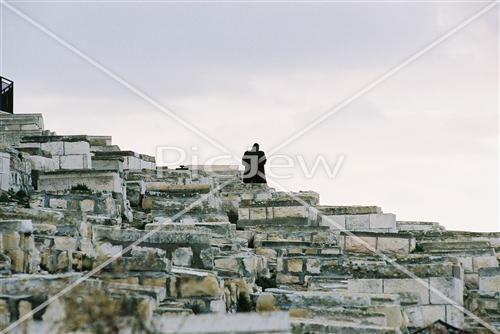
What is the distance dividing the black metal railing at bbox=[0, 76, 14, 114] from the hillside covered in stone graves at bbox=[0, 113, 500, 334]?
3.20 m

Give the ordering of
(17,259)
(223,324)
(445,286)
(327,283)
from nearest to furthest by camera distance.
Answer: (223,324) < (17,259) < (445,286) < (327,283)

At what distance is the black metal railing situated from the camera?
868 inches

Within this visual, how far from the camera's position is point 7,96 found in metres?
22.3

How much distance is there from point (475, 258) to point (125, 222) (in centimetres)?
550

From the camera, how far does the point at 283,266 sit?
40.8 ft

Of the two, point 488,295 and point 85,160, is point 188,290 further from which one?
point 85,160

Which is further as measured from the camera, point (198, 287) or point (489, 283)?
point (489, 283)

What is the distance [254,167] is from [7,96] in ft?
21.1

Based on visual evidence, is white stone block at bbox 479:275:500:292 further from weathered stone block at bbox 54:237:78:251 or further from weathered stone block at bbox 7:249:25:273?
weathered stone block at bbox 7:249:25:273

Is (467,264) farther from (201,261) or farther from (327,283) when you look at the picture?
(201,261)

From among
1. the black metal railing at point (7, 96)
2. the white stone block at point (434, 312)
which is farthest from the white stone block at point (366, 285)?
the black metal railing at point (7, 96)

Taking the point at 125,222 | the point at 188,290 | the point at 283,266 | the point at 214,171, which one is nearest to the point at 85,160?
the point at 125,222

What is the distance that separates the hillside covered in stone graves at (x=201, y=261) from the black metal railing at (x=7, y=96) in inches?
126

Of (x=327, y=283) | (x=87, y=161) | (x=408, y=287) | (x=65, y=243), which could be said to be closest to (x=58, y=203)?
(x=65, y=243)
